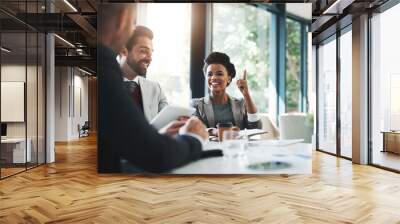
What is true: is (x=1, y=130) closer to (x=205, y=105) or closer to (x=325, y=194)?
(x=205, y=105)

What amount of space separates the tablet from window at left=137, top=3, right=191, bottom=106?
0.08 metres

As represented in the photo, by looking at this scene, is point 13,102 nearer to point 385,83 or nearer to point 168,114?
point 168,114

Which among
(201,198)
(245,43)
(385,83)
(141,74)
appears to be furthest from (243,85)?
(385,83)

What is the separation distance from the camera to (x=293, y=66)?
550 cm

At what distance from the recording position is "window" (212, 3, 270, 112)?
17.8 feet

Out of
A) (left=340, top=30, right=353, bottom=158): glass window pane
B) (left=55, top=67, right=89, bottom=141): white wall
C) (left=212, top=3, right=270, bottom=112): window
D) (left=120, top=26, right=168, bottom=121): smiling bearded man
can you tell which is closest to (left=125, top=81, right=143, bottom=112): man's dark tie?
(left=120, top=26, right=168, bottom=121): smiling bearded man

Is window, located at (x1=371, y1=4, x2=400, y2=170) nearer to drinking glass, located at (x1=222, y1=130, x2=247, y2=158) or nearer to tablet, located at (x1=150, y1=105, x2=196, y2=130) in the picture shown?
drinking glass, located at (x1=222, y1=130, x2=247, y2=158)

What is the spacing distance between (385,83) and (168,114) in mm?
4023

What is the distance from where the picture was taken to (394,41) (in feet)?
21.2

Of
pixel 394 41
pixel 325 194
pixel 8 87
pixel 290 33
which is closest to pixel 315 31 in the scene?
pixel 394 41

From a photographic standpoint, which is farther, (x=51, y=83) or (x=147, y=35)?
(x=51, y=83)

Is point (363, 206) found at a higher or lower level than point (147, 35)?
lower

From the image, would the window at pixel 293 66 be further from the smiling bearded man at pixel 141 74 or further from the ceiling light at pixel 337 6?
the smiling bearded man at pixel 141 74

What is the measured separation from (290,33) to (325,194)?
2.33 meters
